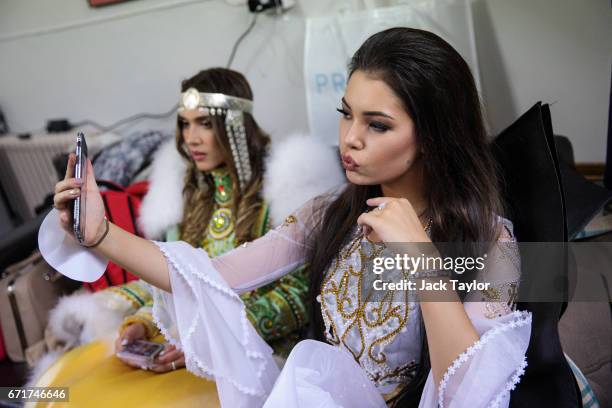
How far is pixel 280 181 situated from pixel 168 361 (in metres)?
0.54

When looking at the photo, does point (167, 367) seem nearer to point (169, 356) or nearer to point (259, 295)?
point (169, 356)

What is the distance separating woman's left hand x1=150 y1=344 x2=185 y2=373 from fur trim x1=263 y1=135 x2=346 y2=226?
1.38 feet

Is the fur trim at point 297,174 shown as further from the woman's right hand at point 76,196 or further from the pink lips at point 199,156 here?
the woman's right hand at point 76,196

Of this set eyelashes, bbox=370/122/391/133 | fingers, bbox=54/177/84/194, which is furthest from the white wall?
fingers, bbox=54/177/84/194

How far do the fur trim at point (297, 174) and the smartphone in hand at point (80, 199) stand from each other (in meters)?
0.60

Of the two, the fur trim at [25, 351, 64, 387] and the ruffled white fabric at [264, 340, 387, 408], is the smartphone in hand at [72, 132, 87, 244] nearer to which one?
the ruffled white fabric at [264, 340, 387, 408]

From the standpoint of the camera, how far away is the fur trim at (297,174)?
1288 millimetres

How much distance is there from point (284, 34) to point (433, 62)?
117 cm

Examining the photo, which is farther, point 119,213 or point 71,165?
point 119,213


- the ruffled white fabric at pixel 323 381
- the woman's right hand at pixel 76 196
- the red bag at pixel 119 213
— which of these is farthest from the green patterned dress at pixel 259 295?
the woman's right hand at pixel 76 196

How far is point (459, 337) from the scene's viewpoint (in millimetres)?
659

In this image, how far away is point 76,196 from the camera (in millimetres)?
738

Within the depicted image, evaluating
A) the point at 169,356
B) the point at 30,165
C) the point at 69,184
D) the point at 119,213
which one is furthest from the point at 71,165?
the point at 30,165

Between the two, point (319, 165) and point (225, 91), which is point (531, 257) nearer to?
point (319, 165)
